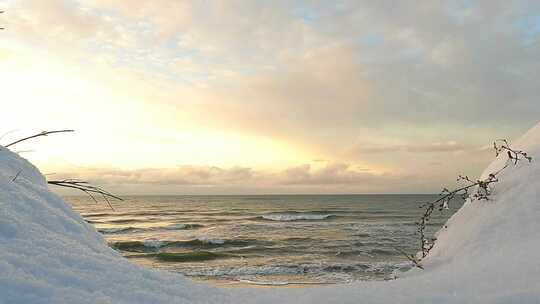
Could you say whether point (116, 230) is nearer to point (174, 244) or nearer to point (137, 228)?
point (137, 228)

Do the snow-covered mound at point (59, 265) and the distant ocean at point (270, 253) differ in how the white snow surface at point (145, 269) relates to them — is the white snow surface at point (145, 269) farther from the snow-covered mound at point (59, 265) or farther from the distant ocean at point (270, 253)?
the distant ocean at point (270, 253)

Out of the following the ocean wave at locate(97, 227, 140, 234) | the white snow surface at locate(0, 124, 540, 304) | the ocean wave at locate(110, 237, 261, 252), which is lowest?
the ocean wave at locate(97, 227, 140, 234)

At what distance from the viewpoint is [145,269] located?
218 centimetres

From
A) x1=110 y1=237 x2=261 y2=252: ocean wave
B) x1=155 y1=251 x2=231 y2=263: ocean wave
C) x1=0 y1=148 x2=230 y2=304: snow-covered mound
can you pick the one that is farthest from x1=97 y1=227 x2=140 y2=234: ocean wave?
x1=0 y1=148 x2=230 y2=304: snow-covered mound

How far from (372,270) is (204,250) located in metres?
9.26

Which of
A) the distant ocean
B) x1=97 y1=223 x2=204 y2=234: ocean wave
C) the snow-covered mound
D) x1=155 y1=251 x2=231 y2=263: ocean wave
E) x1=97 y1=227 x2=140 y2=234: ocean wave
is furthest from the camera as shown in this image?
x1=97 y1=223 x2=204 y2=234: ocean wave

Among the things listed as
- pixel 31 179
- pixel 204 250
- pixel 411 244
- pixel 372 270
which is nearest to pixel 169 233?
pixel 204 250

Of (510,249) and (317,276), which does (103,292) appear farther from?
(317,276)

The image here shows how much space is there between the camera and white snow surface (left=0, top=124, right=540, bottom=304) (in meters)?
1.71

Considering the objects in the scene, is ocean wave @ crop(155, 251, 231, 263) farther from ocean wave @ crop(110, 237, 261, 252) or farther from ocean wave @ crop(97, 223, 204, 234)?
ocean wave @ crop(97, 223, 204, 234)

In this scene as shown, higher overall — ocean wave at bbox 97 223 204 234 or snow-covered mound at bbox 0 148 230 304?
snow-covered mound at bbox 0 148 230 304

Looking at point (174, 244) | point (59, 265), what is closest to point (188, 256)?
point (174, 244)

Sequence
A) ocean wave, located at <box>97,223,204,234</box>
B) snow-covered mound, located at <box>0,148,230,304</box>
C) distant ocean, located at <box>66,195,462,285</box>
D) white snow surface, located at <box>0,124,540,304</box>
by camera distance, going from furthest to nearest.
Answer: ocean wave, located at <box>97,223,204,234</box>, distant ocean, located at <box>66,195,462,285</box>, white snow surface, located at <box>0,124,540,304</box>, snow-covered mound, located at <box>0,148,230,304</box>

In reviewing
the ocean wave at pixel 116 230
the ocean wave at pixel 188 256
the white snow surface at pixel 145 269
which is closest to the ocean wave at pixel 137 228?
the ocean wave at pixel 116 230
